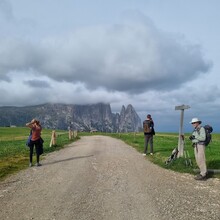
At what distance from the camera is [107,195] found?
1210 centimetres

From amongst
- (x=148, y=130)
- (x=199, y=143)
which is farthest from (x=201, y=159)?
(x=148, y=130)

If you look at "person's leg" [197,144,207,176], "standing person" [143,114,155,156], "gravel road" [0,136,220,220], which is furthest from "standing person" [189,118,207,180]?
"standing person" [143,114,155,156]

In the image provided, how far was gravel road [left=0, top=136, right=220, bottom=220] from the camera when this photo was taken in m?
9.94

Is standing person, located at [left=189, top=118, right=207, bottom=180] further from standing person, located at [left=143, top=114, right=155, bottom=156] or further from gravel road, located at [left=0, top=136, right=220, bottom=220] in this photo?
standing person, located at [left=143, top=114, right=155, bottom=156]

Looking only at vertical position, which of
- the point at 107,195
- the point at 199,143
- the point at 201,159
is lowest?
the point at 107,195

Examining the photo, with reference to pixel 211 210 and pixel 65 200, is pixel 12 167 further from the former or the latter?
pixel 211 210

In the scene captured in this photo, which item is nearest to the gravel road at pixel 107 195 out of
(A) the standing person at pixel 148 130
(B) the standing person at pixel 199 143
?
(B) the standing person at pixel 199 143

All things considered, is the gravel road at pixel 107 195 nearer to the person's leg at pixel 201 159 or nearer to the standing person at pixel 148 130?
the person's leg at pixel 201 159

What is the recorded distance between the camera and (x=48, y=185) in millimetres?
13992

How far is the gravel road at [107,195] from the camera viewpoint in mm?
9938

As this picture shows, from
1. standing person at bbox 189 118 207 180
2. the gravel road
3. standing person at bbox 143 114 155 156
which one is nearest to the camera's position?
the gravel road

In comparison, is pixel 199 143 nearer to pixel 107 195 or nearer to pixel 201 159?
pixel 201 159

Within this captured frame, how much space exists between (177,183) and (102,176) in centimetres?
307

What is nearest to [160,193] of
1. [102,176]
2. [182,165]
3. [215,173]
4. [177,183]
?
[177,183]
